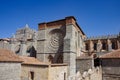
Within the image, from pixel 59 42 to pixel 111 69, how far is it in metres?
8.42

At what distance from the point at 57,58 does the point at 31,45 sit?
814 centimetres

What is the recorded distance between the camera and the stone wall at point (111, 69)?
1440cm

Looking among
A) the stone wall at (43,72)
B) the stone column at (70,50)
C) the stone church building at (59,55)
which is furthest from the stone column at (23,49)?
the stone wall at (43,72)

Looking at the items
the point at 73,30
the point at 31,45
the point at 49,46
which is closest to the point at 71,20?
the point at 73,30

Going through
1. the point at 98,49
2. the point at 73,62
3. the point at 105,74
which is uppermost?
the point at 98,49

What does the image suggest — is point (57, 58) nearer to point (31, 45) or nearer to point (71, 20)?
point (71, 20)

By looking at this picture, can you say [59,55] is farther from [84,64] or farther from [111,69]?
[111,69]

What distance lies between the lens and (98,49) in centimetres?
2611

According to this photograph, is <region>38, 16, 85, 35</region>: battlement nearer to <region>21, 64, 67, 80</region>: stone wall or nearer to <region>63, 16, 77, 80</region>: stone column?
<region>63, 16, 77, 80</region>: stone column

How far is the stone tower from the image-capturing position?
1769cm

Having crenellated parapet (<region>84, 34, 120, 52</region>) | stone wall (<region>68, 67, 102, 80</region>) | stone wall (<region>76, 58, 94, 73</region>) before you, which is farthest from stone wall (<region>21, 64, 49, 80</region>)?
crenellated parapet (<region>84, 34, 120, 52</region>)

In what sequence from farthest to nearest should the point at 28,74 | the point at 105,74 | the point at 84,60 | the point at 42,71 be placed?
1. the point at 84,60
2. the point at 105,74
3. the point at 28,74
4. the point at 42,71

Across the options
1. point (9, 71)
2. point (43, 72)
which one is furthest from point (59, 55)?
point (9, 71)

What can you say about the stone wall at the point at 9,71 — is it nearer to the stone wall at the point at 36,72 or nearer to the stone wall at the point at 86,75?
the stone wall at the point at 36,72
